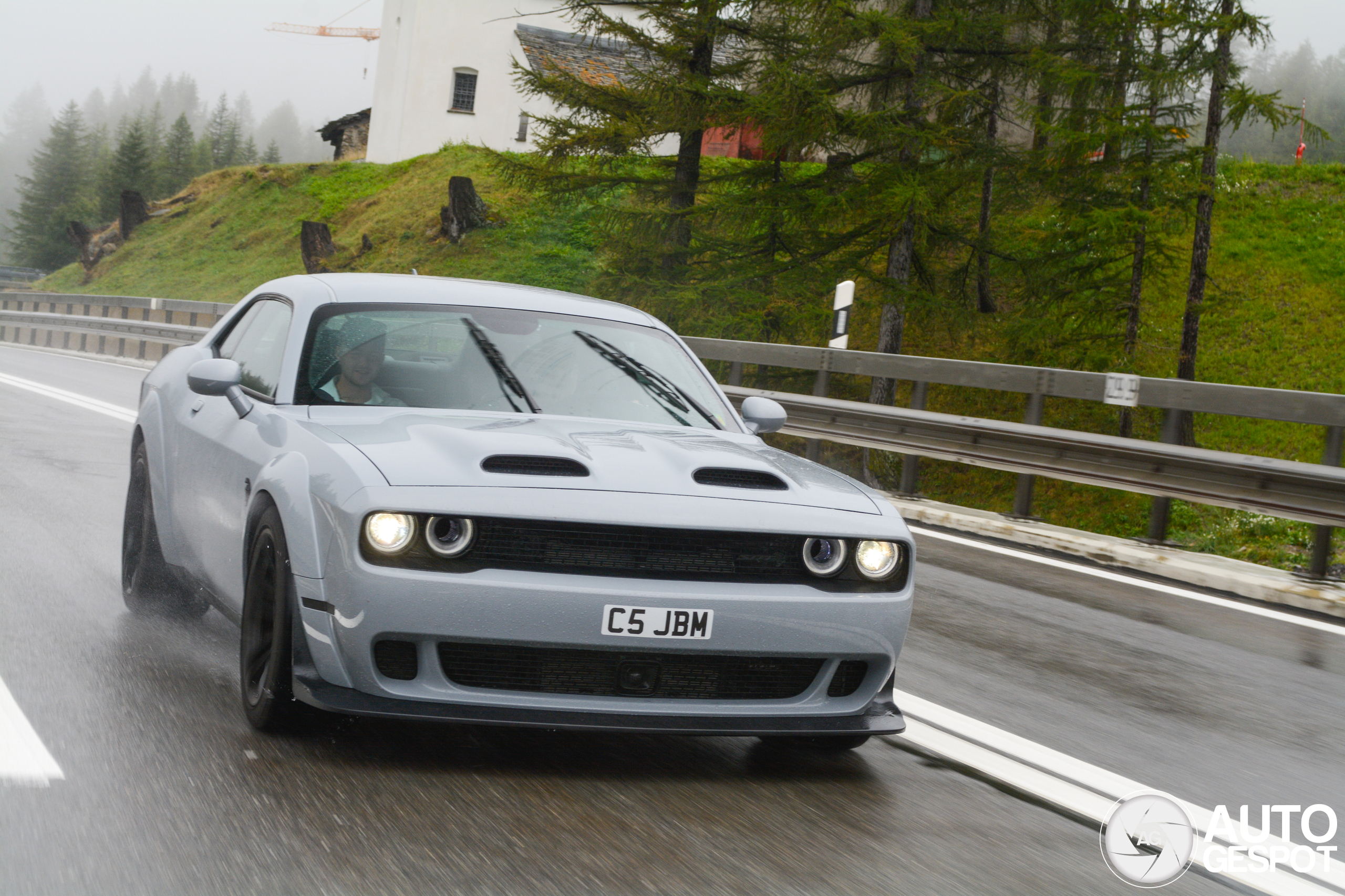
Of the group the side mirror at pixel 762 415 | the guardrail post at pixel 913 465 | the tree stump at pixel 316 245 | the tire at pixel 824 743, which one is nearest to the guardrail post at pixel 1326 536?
the guardrail post at pixel 913 465

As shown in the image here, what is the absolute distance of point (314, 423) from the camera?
4.14 meters

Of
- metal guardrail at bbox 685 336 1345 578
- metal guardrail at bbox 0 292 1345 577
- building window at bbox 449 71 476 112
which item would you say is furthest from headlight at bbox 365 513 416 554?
building window at bbox 449 71 476 112

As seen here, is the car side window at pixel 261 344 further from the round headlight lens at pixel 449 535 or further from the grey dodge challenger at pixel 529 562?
the round headlight lens at pixel 449 535

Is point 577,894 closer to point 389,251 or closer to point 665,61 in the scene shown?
point 665,61

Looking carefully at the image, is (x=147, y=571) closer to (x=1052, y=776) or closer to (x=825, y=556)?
(x=825, y=556)

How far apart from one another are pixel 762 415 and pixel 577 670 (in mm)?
1763

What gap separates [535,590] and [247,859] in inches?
36.6

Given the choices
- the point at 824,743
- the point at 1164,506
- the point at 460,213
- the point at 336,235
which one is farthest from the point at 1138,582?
the point at 336,235

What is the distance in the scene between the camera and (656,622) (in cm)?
351

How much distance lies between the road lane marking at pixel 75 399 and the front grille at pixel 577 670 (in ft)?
31.5

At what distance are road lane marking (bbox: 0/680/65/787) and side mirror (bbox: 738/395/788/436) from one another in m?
2.60

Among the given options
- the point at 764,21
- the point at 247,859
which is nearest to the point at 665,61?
the point at 764,21

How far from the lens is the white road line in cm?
737

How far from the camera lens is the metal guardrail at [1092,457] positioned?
26.5ft
